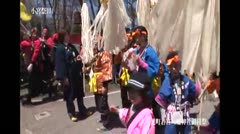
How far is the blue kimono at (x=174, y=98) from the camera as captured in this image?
3.07 meters

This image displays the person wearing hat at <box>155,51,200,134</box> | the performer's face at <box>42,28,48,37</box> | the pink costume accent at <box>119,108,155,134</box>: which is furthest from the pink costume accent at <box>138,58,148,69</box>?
the performer's face at <box>42,28,48,37</box>

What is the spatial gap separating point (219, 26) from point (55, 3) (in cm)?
99

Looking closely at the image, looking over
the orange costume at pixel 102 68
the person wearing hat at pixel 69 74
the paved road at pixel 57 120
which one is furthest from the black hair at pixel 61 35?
the paved road at pixel 57 120

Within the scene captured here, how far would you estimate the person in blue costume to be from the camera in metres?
3.09

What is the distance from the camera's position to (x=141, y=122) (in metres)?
3.14

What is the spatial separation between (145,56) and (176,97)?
30cm

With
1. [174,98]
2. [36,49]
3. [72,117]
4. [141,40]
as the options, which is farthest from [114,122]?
[36,49]

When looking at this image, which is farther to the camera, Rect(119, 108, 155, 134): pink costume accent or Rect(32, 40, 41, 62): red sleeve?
Rect(32, 40, 41, 62): red sleeve

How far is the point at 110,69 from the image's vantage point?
3.17 metres

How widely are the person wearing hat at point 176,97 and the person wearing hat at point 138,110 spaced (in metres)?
0.08

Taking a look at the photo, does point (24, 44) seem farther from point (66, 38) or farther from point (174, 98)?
point (174, 98)

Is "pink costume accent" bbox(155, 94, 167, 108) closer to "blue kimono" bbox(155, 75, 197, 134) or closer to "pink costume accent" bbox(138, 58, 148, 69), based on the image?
"blue kimono" bbox(155, 75, 197, 134)

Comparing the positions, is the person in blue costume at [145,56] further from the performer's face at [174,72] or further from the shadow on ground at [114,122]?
the shadow on ground at [114,122]

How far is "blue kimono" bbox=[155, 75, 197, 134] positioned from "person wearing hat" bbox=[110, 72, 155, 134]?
0.09 meters
